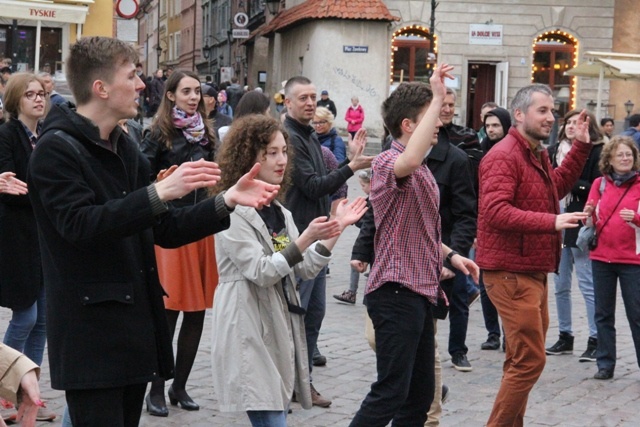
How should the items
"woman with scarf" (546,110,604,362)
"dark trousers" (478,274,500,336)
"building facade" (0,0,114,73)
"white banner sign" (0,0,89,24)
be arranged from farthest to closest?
"building facade" (0,0,114,73) → "white banner sign" (0,0,89,24) → "dark trousers" (478,274,500,336) → "woman with scarf" (546,110,604,362)

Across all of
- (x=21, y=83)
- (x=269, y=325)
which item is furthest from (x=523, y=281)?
(x=21, y=83)

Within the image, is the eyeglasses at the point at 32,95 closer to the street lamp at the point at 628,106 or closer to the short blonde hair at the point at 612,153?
the short blonde hair at the point at 612,153

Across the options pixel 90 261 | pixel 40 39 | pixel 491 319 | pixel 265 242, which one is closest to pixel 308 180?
pixel 265 242

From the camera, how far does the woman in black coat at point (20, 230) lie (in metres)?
6.63

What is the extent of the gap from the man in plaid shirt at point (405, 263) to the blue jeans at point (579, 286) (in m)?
4.02

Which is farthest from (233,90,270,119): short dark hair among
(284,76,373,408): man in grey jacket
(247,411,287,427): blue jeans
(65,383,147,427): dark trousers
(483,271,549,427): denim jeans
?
(65,383,147,427): dark trousers

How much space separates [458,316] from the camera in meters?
8.73

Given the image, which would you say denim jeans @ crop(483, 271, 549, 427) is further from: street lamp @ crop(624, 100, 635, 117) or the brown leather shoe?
street lamp @ crop(624, 100, 635, 117)

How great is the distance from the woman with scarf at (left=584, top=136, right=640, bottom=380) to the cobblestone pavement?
14.3 inches

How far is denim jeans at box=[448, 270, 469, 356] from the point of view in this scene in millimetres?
8656

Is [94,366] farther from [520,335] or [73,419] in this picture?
[520,335]

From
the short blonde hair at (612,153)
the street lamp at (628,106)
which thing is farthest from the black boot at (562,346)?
the street lamp at (628,106)

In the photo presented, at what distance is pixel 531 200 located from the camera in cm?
607

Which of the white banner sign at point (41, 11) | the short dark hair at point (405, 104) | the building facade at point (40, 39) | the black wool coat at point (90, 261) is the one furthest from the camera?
the building facade at point (40, 39)
